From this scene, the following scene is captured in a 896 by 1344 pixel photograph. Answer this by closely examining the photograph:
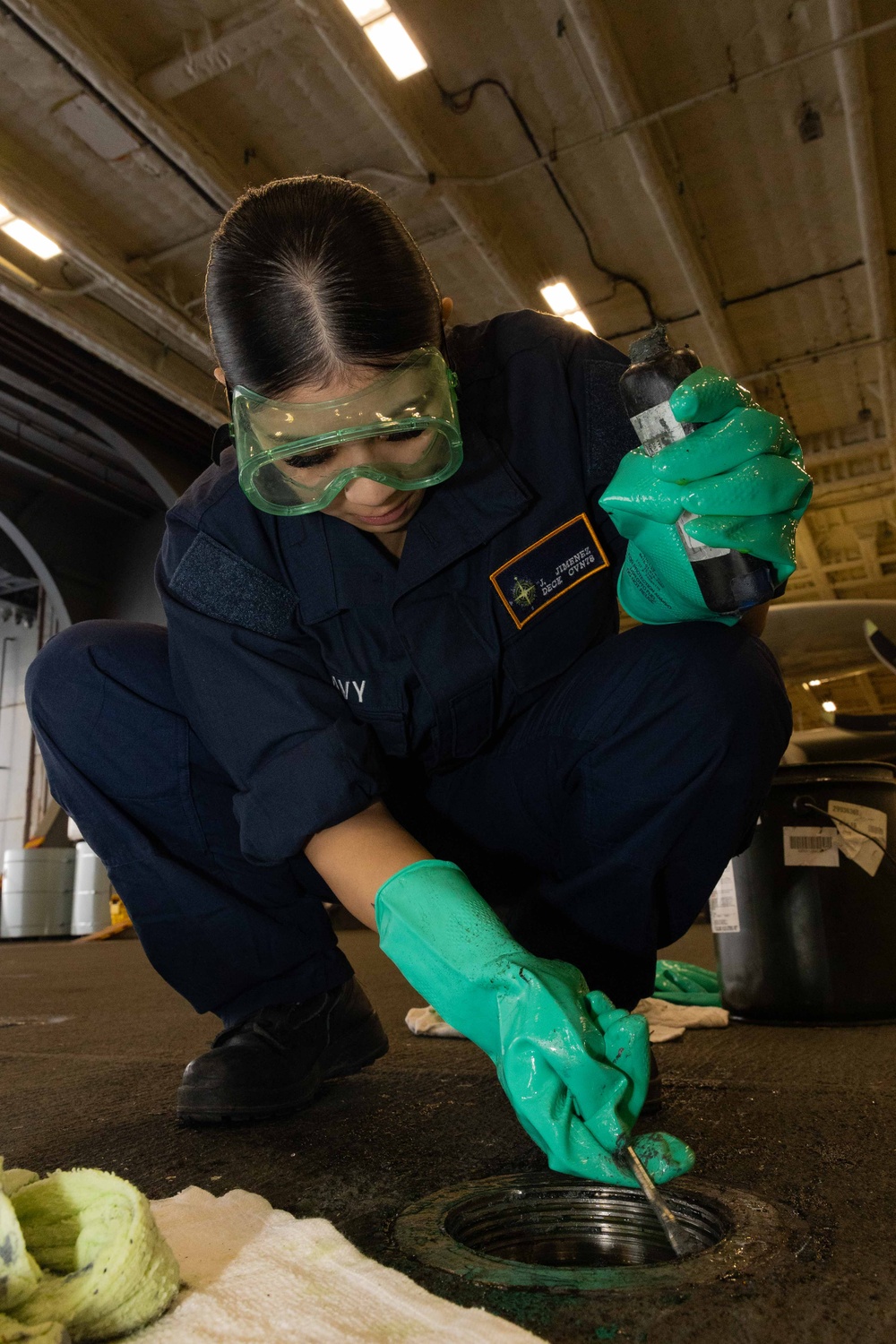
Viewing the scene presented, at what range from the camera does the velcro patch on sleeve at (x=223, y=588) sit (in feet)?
3.92

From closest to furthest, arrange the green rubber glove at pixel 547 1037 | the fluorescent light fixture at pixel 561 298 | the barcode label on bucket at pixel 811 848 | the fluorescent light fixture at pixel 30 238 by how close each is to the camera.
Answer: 1. the green rubber glove at pixel 547 1037
2. the barcode label on bucket at pixel 811 848
3. the fluorescent light fixture at pixel 30 238
4. the fluorescent light fixture at pixel 561 298

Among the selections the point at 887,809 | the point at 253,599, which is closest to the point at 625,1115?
the point at 253,599

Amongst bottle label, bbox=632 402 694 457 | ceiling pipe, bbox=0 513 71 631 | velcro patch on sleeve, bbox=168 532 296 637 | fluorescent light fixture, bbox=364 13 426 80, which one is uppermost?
fluorescent light fixture, bbox=364 13 426 80

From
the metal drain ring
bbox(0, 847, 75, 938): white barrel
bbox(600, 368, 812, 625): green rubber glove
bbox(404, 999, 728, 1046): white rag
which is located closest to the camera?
the metal drain ring

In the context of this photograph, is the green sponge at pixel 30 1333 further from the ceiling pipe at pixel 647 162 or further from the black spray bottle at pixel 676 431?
the ceiling pipe at pixel 647 162

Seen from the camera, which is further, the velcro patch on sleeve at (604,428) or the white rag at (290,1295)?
the velcro patch on sleeve at (604,428)

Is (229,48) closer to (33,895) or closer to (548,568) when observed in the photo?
(548,568)

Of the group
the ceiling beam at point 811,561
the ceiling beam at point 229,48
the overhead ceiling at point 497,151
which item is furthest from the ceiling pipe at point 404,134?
the ceiling beam at point 811,561

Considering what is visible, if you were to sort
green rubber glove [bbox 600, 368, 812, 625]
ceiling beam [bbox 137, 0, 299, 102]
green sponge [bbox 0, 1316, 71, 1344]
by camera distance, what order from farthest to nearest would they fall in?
ceiling beam [bbox 137, 0, 299, 102]
green rubber glove [bbox 600, 368, 812, 625]
green sponge [bbox 0, 1316, 71, 1344]

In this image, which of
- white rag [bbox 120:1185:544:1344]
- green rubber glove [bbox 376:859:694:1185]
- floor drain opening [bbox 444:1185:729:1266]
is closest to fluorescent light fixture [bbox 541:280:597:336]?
green rubber glove [bbox 376:859:694:1185]

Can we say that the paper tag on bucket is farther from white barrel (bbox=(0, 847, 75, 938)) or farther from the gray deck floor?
white barrel (bbox=(0, 847, 75, 938))

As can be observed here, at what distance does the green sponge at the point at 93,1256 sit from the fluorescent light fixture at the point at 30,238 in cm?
437

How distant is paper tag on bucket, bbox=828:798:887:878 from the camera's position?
5.45ft

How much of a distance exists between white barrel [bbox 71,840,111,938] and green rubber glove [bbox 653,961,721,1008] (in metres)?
5.37
